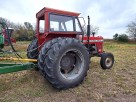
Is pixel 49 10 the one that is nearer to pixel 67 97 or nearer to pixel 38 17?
pixel 38 17

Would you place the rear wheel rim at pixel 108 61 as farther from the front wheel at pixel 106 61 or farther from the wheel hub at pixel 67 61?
the wheel hub at pixel 67 61

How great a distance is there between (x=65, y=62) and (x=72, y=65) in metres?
0.24

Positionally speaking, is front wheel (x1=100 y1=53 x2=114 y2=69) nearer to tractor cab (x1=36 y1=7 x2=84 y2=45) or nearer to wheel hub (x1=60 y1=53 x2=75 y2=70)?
tractor cab (x1=36 y1=7 x2=84 y2=45)

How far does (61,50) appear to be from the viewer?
4.22 metres

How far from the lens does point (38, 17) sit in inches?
219

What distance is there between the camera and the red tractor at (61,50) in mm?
4104

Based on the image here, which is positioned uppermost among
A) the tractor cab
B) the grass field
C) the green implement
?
the tractor cab

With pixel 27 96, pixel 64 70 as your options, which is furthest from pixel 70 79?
pixel 27 96

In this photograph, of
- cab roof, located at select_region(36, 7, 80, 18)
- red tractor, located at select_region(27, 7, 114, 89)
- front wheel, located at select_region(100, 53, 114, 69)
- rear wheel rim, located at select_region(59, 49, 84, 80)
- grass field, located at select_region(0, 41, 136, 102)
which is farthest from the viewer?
front wheel, located at select_region(100, 53, 114, 69)

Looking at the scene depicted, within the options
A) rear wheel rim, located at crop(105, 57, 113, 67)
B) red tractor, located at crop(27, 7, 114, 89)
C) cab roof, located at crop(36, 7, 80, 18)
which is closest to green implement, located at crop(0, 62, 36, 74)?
red tractor, located at crop(27, 7, 114, 89)

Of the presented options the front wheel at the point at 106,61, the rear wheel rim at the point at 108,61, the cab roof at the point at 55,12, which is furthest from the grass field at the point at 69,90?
the cab roof at the point at 55,12

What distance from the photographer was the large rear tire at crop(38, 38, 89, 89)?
13.3ft

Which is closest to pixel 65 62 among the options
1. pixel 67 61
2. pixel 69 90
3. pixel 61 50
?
pixel 67 61

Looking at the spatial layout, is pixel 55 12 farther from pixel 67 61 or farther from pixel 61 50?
pixel 67 61
